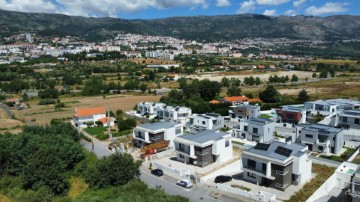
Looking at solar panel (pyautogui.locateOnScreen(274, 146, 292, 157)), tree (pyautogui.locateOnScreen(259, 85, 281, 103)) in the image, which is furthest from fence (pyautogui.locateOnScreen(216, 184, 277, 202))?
tree (pyautogui.locateOnScreen(259, 85, 281, 103))

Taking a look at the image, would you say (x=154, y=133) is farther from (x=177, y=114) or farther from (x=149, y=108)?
(x=149, y=108)

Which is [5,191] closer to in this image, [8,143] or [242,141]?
[8,143]

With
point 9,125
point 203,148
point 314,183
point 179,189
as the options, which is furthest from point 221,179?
point 9,125

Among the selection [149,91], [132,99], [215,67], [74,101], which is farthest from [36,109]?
[215,67]

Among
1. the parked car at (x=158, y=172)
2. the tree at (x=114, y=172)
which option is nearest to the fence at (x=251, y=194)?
the parked car at (x=158, y=172)

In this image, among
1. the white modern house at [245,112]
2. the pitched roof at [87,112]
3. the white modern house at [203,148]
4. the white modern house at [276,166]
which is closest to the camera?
the white modern house at [276,166]

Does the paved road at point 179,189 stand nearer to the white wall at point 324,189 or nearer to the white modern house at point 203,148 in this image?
the white modern house at point 203,148

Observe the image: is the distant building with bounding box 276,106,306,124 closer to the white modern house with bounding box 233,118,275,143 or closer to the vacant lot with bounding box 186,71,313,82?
the white modern house with bounding box 233,118,275,143
